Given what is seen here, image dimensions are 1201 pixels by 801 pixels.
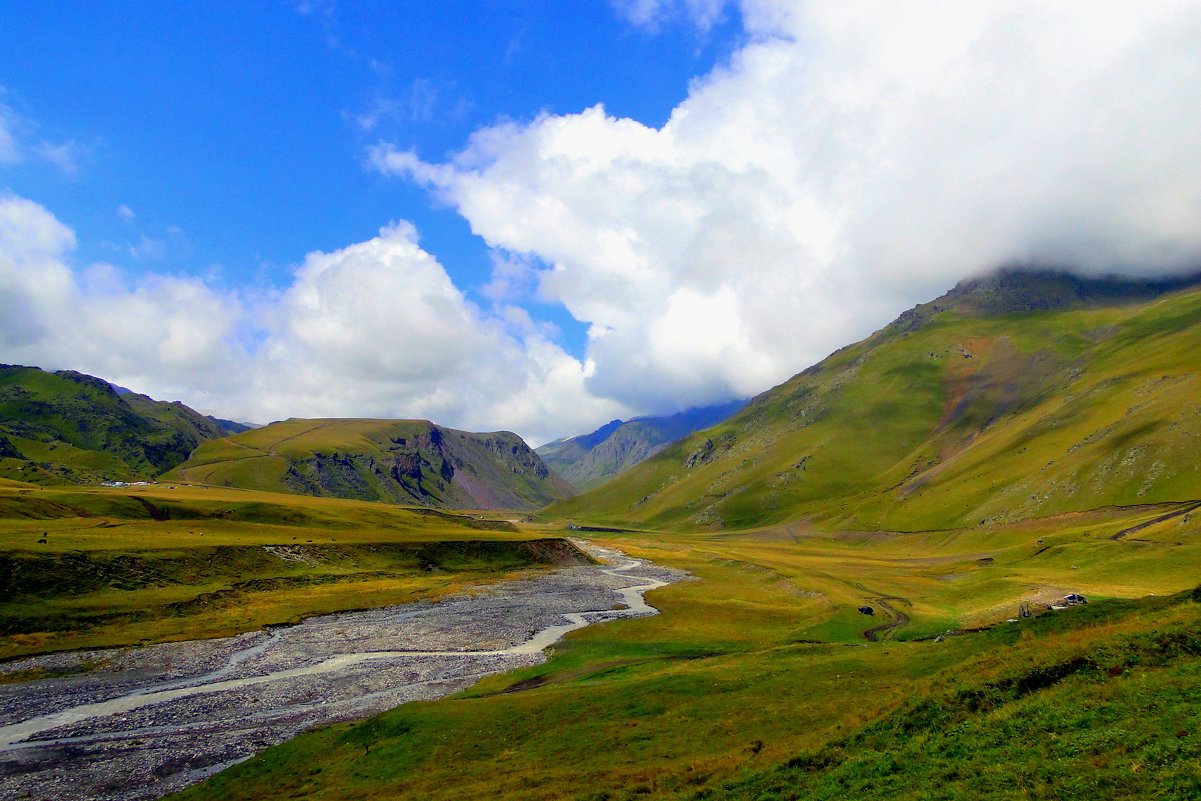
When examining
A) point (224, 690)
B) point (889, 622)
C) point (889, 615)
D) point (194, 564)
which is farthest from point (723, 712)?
point (194, 564)

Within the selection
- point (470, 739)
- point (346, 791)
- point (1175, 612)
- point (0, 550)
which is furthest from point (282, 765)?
point (0, 550)

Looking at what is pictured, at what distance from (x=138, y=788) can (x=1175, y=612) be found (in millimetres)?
54984

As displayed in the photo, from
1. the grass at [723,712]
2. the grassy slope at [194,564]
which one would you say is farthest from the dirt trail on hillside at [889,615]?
the grassy slope at [194,564]

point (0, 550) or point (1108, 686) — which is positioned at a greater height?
point (0, 550)

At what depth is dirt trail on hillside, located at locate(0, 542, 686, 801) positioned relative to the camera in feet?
133

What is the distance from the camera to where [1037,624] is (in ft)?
118

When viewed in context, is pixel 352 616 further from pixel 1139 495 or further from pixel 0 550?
A: pixel 1139 495

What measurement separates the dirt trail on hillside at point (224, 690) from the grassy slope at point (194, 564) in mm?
10368

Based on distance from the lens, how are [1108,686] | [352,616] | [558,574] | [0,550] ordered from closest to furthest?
[1108,686], [0,550], [352,616], [558,574]

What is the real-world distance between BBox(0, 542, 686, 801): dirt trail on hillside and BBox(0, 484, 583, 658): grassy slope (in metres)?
10.4

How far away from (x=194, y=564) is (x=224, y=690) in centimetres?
6101

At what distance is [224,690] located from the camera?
5788 cm

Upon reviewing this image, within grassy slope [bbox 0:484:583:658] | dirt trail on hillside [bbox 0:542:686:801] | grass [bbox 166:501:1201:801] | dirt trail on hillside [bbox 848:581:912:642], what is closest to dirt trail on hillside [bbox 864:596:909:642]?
dirt trail on hillside [bbox 848:581:912:642]

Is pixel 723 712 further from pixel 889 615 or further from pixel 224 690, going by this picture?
pixel 889 615
